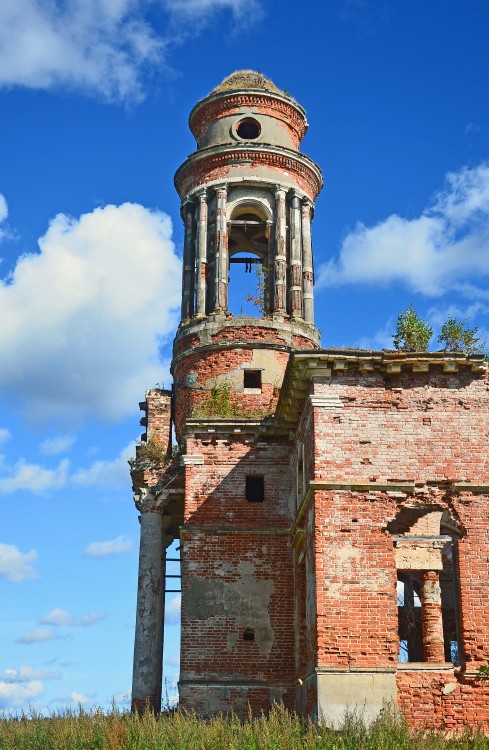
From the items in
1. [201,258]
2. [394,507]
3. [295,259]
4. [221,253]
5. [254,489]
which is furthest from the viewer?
[295,259]

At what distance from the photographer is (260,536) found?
773 inches

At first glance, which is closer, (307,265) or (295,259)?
(295,259)

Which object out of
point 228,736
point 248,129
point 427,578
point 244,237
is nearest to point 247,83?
point 248,129

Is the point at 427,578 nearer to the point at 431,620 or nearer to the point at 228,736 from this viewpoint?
the point at 431,620

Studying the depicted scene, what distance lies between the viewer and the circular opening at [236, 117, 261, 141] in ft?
81.8

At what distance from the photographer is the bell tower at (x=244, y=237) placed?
72.9 feet

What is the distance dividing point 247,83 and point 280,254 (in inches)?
222

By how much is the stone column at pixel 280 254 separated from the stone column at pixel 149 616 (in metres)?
5.90

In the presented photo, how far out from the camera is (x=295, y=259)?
77.3 ft

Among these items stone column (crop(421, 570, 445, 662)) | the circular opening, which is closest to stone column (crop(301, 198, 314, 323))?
the circular opening

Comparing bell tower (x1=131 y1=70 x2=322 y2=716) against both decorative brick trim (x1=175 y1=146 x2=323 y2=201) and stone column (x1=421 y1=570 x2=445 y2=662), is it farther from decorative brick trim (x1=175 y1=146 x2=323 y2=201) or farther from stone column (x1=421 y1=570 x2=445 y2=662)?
stone column (x1=421 y1=570 x2=445 y2=662)

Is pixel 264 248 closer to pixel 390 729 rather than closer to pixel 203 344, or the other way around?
pixel 203 344

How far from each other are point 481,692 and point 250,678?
5430 mm

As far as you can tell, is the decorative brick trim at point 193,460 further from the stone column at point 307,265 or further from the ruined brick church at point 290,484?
the stone column at point 307,265
